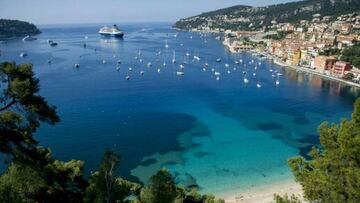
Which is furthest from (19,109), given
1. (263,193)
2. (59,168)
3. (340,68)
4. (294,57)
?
(294,57)

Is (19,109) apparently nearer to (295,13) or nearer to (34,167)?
(34,167)

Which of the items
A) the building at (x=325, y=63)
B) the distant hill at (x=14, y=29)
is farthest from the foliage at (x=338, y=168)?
the distant hill at (x=14, y=29)

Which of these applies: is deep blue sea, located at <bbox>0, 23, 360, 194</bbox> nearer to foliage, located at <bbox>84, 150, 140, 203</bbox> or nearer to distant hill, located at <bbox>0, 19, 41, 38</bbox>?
foliage, located at <bbox>84, 150, 140, 203</bbox>

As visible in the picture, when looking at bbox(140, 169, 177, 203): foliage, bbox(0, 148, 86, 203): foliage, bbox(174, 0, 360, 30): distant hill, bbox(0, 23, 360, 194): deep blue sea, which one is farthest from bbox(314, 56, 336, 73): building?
bbox(174, 0, 360, 30): distant hill

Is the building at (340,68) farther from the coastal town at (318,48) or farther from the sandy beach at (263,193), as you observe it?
the sandy beach at (263,193)

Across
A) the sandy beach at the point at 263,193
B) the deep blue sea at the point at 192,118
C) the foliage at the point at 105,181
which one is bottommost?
the sandy beach at the point at 263,193
